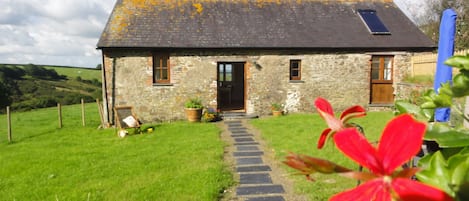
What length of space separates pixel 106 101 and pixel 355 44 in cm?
1061

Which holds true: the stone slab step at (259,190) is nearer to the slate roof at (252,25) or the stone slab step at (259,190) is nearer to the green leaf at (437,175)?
the green leaf at (437,175)

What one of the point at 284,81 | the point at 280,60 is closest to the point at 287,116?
the point at 284,81

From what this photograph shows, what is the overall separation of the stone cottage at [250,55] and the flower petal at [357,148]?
13.2 metres

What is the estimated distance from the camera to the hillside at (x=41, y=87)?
2675cm

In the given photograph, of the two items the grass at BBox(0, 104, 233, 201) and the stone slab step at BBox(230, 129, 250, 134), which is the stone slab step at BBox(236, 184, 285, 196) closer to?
the grass at BBox(0, 104, 233, 201)

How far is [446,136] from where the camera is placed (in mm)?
636

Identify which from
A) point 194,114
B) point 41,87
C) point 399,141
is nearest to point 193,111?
point 194,114

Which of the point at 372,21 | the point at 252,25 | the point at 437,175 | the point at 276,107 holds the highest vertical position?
the point at 372,21

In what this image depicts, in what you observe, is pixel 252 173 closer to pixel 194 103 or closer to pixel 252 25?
pixel 194 103

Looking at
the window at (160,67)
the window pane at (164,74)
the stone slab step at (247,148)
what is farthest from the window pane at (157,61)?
the stone slab step at (247,148)

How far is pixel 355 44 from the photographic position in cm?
1397

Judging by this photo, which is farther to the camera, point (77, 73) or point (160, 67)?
point (77, 73)

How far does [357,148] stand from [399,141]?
48mm

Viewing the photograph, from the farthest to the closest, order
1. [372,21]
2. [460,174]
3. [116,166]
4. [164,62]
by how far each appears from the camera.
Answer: [372,21] → [164,62] → [116,166] → [460,174]
